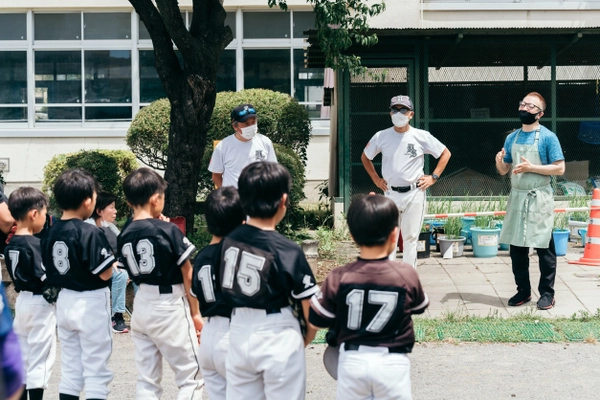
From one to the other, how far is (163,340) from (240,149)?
352 cm

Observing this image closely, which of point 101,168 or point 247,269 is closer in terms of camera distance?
point 247,269

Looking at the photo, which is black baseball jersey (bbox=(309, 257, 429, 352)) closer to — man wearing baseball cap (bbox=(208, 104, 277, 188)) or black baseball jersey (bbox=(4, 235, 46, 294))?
black baseball jersey (bbox=(4, 235, 46, 294))

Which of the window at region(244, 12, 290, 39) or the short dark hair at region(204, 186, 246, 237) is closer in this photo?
the short dark hair at region(204, 186, 246, 237)

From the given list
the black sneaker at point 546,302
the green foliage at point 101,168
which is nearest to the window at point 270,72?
the green foliage at point 101,168

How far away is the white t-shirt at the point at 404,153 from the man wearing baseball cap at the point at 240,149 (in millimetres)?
1248

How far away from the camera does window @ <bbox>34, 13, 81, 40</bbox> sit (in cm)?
1956

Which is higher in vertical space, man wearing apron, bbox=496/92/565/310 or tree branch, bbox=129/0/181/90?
tree branch, bbox=129/0/181/90

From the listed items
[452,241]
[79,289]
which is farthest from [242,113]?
[452,241]

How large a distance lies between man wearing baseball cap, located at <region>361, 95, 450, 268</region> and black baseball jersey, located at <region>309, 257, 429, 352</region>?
15.1ft

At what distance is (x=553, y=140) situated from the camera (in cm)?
792

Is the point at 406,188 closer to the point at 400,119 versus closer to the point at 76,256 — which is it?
the point at 400,119

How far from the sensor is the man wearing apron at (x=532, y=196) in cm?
791

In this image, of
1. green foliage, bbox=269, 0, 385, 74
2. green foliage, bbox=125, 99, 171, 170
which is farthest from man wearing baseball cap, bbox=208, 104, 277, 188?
green foliage, bbox=125, 99, 171, 170

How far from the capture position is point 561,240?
10.6m
